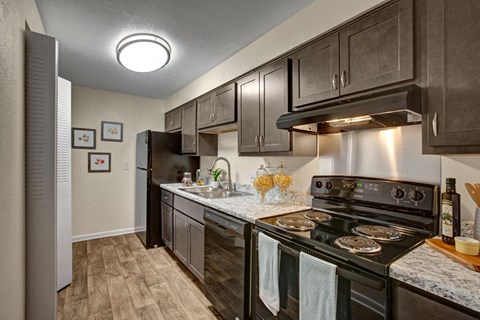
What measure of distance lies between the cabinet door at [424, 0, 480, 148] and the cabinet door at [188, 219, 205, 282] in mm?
1880

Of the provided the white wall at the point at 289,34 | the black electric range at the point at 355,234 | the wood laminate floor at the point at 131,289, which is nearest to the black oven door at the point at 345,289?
the black electric range at the point at 355,234

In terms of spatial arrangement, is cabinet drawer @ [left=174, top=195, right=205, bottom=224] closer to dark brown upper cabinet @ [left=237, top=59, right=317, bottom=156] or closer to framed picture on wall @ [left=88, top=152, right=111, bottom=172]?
dark brown upper cabinet @ [left=237, top=59, right=317, bottom=156]

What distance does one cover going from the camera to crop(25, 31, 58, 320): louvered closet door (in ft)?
4.66

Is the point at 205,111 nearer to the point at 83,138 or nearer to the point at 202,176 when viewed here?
the point at 202,176

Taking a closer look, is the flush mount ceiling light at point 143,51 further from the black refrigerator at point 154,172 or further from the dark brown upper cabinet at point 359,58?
the dark brown upper cabinet at point 359,58

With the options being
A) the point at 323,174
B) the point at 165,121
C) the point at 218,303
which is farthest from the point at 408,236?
the point at 165,121

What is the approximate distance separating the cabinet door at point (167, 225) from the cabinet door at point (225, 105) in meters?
1.37

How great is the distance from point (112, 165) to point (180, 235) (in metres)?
2.07

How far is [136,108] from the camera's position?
4.12 meters

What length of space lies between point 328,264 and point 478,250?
1.89ft

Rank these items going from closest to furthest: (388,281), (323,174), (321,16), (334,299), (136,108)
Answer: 1. (388,281)
2. (334,299)
3. (321,16)
4. (323,174)
5. (136,108)

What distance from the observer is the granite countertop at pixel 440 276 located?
0.71 meters

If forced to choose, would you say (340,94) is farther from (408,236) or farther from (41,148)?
(41,148)

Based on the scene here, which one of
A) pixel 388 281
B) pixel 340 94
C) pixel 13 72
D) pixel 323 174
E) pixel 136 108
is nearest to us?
pixel 388 281
